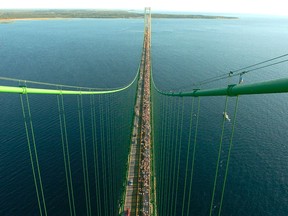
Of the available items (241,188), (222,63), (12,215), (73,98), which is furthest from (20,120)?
(222,63)

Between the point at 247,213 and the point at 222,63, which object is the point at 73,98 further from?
the point at 222,63

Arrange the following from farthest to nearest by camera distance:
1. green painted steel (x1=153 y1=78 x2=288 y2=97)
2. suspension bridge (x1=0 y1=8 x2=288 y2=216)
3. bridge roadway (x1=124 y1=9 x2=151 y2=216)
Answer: suspension bridge (x1=0 y1=8 x2=288 y2=216)
bridge roadway (x1=124 y1=9 x2=151 y2=216)
green painted steel (x1=153 y1=78 x2=288 y2=97)

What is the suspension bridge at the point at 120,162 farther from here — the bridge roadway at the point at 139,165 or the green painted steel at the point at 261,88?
the green painted steel at the point at 261,88

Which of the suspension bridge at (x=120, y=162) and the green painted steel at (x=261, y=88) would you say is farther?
the suspension bridge at (x=120, y=162)

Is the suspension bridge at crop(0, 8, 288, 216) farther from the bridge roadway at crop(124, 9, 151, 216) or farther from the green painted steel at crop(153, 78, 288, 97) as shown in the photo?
the green painted steel at crop(153, 78, 288, 97)

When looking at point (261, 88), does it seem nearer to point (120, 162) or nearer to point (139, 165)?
point (139, 165)

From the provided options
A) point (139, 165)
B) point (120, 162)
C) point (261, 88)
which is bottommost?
point (139, 165)

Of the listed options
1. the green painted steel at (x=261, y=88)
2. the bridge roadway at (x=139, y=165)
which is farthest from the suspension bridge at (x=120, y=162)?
the green painted steel at (x=261, y=88)

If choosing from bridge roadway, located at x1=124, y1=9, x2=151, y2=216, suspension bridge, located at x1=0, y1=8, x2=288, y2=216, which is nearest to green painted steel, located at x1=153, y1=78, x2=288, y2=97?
suspension bridge, located at x1=0, y1=8, x2=288, y2=216

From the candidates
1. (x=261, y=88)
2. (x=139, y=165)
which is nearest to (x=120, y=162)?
(x=139, y=165)

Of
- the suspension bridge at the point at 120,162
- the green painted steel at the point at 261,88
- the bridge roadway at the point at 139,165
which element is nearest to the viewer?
the green painted steel at the point at 261,88

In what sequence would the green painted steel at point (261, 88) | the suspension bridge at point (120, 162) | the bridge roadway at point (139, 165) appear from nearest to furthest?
the green painted steel at point (261, 88) < the bridge roadway at point (139, 165) < the suspension bridge at point (120, 162)
